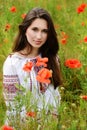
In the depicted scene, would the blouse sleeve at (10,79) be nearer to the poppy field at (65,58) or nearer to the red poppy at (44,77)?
the poppy field at (65,58)

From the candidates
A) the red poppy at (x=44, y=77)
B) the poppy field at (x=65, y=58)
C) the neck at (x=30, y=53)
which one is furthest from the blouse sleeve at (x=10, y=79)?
the red poppy at (x=44, y=77)

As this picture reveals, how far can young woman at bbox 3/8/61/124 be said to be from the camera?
292cm

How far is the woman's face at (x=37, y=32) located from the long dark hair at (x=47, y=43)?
0.03 metres

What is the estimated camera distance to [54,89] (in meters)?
3.07

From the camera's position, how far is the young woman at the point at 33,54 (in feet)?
9.57

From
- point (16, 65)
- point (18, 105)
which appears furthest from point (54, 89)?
point (18, 105)

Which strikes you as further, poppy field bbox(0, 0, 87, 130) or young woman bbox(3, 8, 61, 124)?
young woman bbox(3, 8, 61, 124)

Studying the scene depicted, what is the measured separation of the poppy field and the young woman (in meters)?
0.13

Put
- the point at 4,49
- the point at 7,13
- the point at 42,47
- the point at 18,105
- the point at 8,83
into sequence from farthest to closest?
the point at 7,13, the point at 4,49, the point at 42,47, the point at 8,83, the point at 18,105

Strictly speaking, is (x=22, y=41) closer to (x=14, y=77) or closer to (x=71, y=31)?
(x=14, y=77)

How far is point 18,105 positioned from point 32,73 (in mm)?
584

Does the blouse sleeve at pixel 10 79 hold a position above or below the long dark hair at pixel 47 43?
below

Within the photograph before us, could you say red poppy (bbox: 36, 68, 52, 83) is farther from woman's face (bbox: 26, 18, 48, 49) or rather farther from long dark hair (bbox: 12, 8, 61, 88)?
long dark hair (bbox: 12, 8, 61, 88)

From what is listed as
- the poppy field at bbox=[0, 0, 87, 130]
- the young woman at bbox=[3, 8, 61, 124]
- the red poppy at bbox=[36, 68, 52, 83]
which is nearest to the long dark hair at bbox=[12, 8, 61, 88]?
the young woman at bbox=[3, 8, 61, 124]
